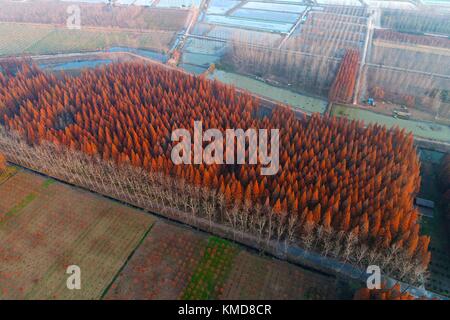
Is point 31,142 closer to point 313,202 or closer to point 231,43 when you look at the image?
point 313,202

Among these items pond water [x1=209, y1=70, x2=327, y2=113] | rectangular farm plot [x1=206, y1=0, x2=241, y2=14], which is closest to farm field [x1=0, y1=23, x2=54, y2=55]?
rectangular farm plot [x1=206, y1=0, x2=241, y2=14]

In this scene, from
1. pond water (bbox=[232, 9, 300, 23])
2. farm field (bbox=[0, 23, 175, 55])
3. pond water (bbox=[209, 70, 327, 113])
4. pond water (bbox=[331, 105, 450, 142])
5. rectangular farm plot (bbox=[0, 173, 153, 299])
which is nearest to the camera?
rectangular farm plot (bbox=[0, 173, 153, 299])

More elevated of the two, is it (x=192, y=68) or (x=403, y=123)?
(x=192, y=68)

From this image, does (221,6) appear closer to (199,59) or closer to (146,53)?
(199,59)

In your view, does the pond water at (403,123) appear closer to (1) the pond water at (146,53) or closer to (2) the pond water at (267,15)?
(1) the pond water at (146,53)

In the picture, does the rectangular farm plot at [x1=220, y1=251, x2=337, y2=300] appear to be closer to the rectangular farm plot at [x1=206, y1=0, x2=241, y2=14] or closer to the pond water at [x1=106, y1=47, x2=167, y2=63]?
the pond water at [x1=106, y1=47, x2=167, y2=63]

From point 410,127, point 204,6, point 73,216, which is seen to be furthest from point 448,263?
point 204,6

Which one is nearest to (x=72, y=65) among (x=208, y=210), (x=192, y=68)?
(x=192, y=68)
